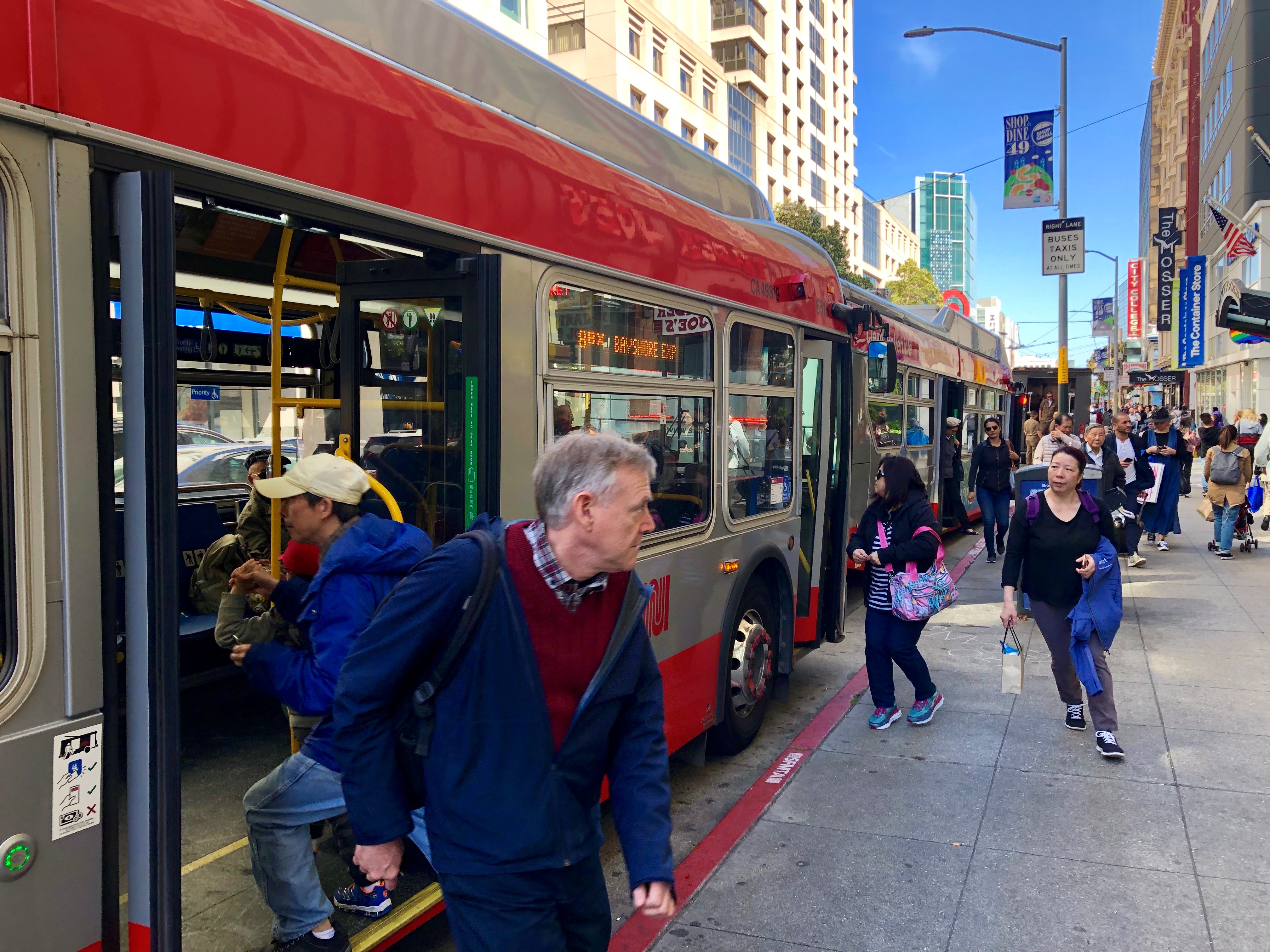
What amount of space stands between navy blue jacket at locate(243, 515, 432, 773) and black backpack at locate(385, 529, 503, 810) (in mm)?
687

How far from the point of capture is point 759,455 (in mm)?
5492

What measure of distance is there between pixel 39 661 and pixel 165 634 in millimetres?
253

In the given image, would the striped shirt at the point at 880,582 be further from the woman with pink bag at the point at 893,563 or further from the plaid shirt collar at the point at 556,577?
the plaid shirt collar at the point at 556,577

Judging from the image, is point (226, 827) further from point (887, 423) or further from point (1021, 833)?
point (887, 423)

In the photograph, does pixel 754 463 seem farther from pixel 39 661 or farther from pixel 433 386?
pixel 39 661

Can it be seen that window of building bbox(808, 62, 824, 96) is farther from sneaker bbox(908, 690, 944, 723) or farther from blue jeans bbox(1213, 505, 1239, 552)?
sneaker bbox(908, 690, 944, 723)

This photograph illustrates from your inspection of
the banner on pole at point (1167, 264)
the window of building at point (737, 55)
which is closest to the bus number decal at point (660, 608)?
the banner on pole at point (1167, 264)

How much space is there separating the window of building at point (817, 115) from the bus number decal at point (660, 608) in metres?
68.6

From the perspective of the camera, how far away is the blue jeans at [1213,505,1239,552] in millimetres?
11625

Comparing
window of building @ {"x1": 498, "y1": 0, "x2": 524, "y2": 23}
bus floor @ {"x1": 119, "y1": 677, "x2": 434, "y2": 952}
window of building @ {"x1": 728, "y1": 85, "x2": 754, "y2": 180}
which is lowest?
bus floor @ {"x1": 119, "y1": 677, "x2": 434, "y2": 952}

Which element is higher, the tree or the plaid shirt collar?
the tree

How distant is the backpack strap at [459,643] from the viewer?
1.98 meters

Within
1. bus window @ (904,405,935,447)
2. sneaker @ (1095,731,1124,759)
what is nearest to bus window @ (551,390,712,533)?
sneaker @ (1095,731,1124,759)

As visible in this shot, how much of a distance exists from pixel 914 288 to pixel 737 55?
1785cm
